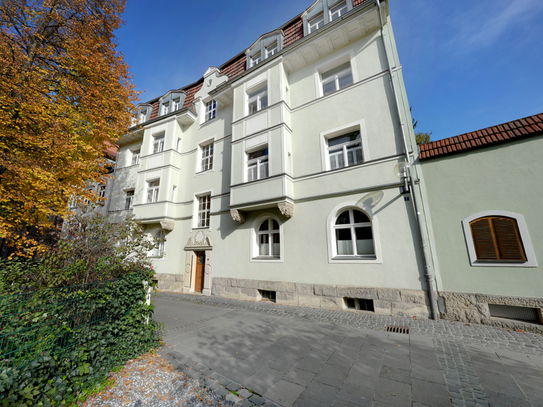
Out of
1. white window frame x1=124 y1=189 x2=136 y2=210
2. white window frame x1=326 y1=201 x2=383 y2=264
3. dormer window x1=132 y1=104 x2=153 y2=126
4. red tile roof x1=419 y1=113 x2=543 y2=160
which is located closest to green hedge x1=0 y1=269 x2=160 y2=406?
white window frame x1=326 y1=201 x2=383 y2=264

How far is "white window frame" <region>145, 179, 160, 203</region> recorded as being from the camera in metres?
13.5

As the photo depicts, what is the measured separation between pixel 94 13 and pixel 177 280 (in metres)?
12.8

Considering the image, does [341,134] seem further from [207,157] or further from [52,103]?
[52,103]

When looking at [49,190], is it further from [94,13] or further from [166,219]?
[94,13]

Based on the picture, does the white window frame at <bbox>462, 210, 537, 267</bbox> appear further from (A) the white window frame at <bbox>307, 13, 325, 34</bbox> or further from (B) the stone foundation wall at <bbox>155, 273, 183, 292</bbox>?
(B) the stone foundation wall at <bbox>155, 273, 183, 292</bbox>

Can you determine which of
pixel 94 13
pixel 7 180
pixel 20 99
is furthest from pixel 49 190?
pixel 94 13

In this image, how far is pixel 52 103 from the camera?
805cm

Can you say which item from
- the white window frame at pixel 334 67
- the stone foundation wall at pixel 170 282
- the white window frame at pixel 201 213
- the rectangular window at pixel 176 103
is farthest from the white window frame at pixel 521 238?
the rectangular window at pixel 176 103

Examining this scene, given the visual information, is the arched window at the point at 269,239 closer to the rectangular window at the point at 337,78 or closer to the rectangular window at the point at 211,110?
the rectangular window at the point at 337,78

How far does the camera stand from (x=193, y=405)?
272 centimetres

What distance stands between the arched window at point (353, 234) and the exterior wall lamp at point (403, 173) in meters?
1.42

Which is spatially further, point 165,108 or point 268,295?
point 165,108

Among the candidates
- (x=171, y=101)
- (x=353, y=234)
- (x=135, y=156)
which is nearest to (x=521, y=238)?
(x=353, y=234)

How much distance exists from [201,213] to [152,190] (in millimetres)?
4228
